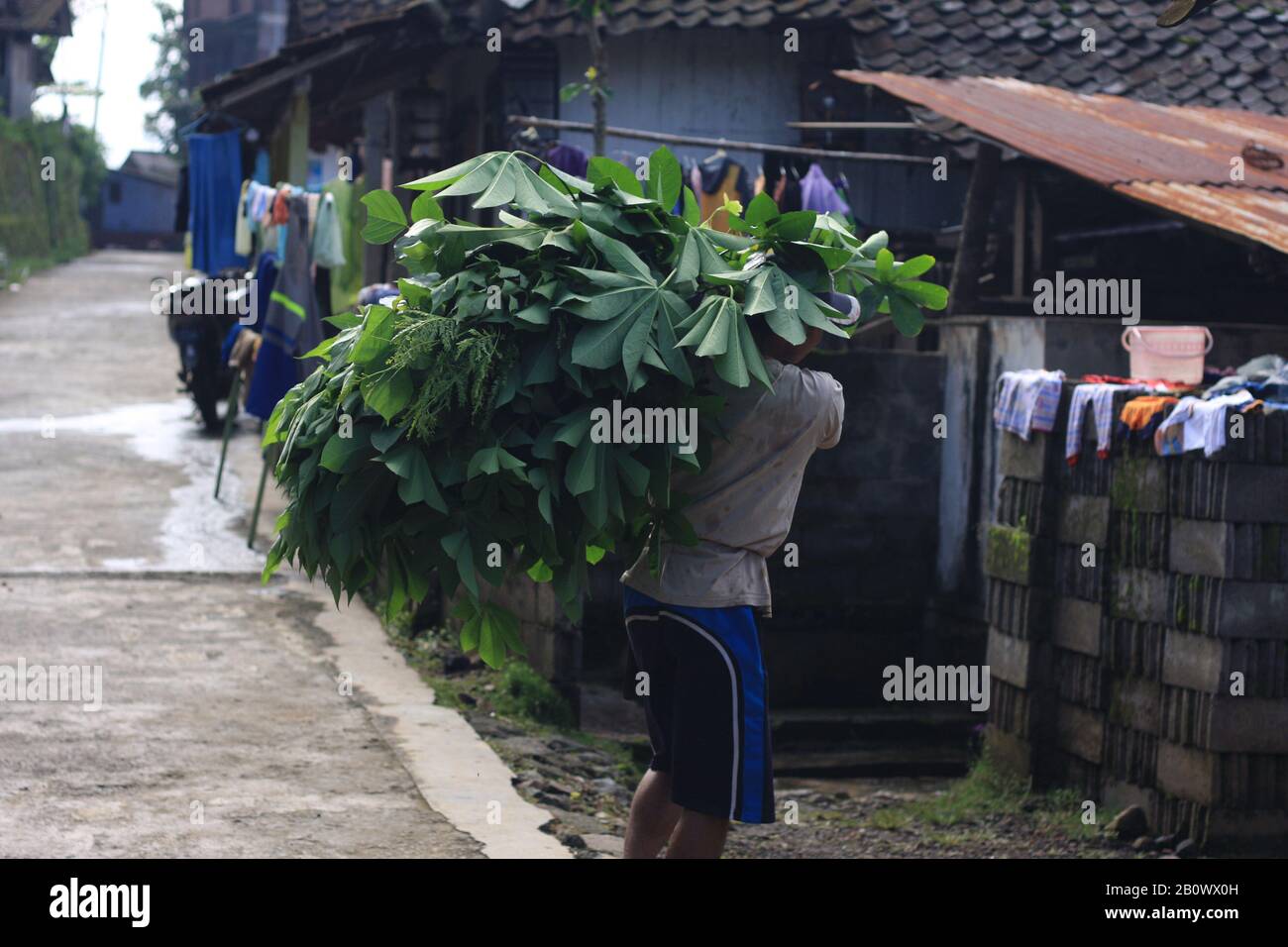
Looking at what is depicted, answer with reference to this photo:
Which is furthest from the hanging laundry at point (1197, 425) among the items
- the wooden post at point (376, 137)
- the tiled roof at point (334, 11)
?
the tiled roof at point (334, 11)

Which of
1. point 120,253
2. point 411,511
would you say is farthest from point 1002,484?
point 120,253

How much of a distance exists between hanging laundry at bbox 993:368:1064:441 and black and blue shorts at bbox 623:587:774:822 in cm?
304

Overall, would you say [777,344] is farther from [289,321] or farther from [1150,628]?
[289,321]

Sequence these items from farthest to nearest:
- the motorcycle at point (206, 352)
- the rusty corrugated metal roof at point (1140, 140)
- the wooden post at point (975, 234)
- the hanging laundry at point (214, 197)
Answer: the hanging laundry at point (214, 197) < the motorcycle at point (206, 352) < the wooden post at point (975, 234) < the rusty corrugated metal roof at point (1140, 140)

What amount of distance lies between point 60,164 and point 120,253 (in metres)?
4.47

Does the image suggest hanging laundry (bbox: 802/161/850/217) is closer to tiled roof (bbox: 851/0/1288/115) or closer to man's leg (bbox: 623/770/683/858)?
tiled roof (bbox: 851/0/1288/115)

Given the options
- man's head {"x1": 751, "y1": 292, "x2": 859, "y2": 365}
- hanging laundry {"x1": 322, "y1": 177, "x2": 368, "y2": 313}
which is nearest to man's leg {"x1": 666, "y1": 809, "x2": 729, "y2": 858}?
man's head {"x1": 751, "y1": 292, "x2": 859, "y2": 365}

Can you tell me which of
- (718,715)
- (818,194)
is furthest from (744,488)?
(818,194)

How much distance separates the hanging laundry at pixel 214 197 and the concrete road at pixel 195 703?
338 cm

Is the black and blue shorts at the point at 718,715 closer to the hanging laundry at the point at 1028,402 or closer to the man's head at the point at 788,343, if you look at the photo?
the man's head at the point at 788,343

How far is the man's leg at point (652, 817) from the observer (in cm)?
418

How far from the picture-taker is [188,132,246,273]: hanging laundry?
606 inches

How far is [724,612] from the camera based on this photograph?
4.04 m

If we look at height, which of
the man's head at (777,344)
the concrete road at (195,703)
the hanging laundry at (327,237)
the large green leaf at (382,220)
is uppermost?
→ the hanging laundry at (327,237)
